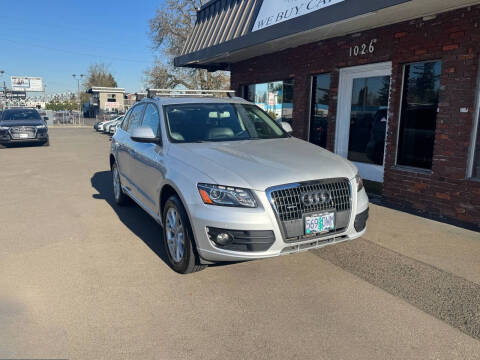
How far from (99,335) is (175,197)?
1.39m

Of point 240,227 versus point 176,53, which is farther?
point 176,53

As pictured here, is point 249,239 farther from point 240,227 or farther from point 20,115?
point 20,115

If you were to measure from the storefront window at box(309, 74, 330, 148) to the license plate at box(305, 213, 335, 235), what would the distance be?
538 centimetres

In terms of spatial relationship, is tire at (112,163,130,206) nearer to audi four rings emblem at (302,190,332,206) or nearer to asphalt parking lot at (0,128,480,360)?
asphalt parking lot at (0,128,480,360)

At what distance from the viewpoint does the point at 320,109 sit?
28.9ft

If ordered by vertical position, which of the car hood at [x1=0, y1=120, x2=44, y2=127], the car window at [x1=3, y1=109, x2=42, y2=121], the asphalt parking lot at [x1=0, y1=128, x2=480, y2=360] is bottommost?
the asphalt parking lot at [x1=0, y1=128, x2=480, y2=360]

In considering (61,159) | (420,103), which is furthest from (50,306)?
(61,159)

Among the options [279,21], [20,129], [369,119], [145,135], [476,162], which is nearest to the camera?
[145,135]

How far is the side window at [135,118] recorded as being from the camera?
18.4 feet

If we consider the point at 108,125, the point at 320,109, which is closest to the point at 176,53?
the point at 108,125

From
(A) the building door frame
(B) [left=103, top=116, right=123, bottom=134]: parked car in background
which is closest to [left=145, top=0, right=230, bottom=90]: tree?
(B) [left=103, top=116, right=123, bottom=134]: parked car in background

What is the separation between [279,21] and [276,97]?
293 centimetres

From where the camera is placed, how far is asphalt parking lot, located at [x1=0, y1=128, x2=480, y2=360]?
275 cm

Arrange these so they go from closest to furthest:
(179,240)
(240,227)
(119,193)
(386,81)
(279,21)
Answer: (240,227) → (179,240) → (119,193) → (386,81) → (279,21)
